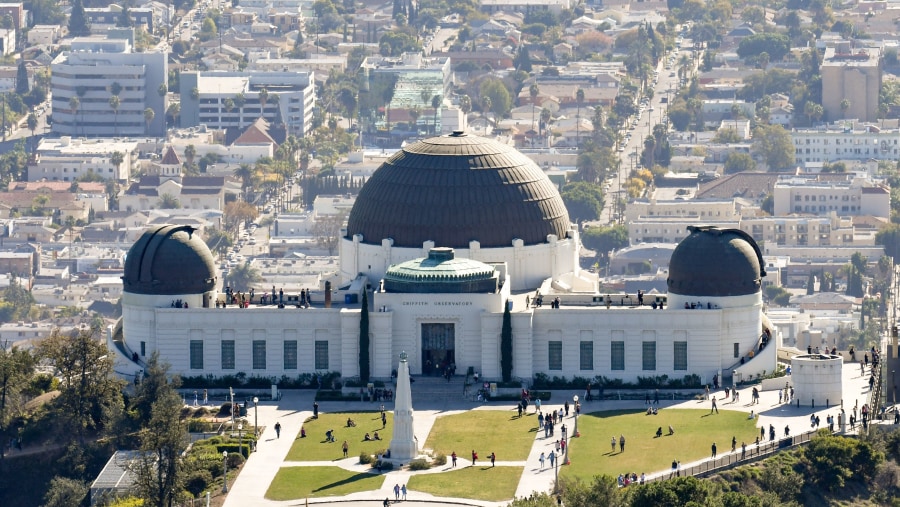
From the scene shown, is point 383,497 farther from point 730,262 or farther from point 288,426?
point 730,262

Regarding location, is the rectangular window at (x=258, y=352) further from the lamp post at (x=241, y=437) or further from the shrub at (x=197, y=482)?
the shrub at (x=197, y=482)

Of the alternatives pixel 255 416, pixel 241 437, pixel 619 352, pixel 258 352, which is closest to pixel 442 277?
pixel 619 352

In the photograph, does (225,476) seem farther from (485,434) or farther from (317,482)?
(485,434)

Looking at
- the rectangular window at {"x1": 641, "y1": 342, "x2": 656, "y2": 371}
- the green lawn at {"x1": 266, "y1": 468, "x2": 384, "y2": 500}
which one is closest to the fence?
the green lawn at {"x1": 266, "y1": 468, "x2": 384, "y2": 500}

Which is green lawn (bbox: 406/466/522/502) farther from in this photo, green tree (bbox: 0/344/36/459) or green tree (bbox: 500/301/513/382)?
green tree (bbox: 0/344/36/459)

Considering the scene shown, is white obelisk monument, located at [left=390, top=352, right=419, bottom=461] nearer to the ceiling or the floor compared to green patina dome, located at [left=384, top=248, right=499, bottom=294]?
nearer to the floor

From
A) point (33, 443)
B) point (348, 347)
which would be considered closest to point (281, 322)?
point (348, 347)
